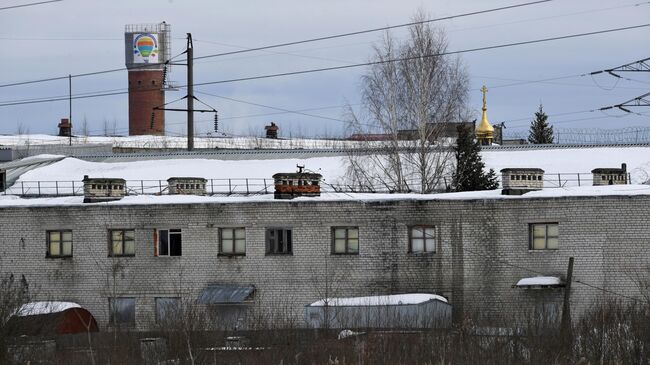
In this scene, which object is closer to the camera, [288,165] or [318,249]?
[318,249]

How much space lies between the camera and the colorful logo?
88125mm

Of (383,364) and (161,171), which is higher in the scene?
(161,171)

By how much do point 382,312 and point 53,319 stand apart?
918cm

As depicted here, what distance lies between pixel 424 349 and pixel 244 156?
17767 mm

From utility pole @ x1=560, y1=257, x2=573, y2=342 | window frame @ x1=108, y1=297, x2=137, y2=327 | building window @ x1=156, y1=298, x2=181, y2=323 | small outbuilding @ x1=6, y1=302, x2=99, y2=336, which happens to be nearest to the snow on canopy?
utility pole @ x1=560, y1=257, x2=573, y2=342

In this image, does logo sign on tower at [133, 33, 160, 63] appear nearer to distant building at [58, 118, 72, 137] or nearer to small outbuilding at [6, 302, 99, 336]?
distant building at [58, 118, 72, 137]

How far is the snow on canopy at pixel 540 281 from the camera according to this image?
3691 centimetres

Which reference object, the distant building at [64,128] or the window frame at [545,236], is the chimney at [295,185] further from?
the distant building at [64,128]

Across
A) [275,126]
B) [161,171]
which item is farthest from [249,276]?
[275,126]

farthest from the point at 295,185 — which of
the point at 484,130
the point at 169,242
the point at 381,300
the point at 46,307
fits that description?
the point at 484,130

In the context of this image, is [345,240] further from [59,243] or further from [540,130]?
[540,130]

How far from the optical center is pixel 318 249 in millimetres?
38656

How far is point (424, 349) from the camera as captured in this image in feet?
109

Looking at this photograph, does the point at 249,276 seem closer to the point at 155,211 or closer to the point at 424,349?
the point at 155,211
